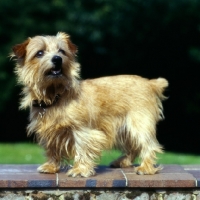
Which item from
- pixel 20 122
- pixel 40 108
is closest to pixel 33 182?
pixel 40 108

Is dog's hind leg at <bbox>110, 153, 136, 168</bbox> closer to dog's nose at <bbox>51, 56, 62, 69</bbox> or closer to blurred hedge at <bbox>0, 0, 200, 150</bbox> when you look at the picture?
dog's nose at <bbox>51, 56, 62, 69</bbox>

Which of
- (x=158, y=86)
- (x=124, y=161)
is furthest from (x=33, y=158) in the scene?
(x=158, y=86)

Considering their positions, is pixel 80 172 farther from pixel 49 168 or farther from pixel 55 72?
pixel 55 72

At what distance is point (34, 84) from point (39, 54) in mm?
319

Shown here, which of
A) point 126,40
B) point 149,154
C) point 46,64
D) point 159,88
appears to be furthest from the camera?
point 126,40

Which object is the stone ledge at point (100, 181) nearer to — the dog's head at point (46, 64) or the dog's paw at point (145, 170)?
the dog's paw at point (145, 170)

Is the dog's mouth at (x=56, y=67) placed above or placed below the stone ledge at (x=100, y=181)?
above

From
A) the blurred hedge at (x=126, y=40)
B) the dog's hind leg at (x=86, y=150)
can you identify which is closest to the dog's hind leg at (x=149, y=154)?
the dog's hind leg at (x=86, y=150)

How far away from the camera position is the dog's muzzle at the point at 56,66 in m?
→ 6.59

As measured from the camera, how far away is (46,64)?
21.7 ft

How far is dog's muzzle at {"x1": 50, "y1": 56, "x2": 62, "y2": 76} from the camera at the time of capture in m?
6.59

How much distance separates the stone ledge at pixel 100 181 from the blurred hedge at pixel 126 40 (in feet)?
36.4

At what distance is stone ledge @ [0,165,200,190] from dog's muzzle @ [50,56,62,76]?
3.44 ft

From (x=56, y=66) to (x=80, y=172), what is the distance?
1.10 m
